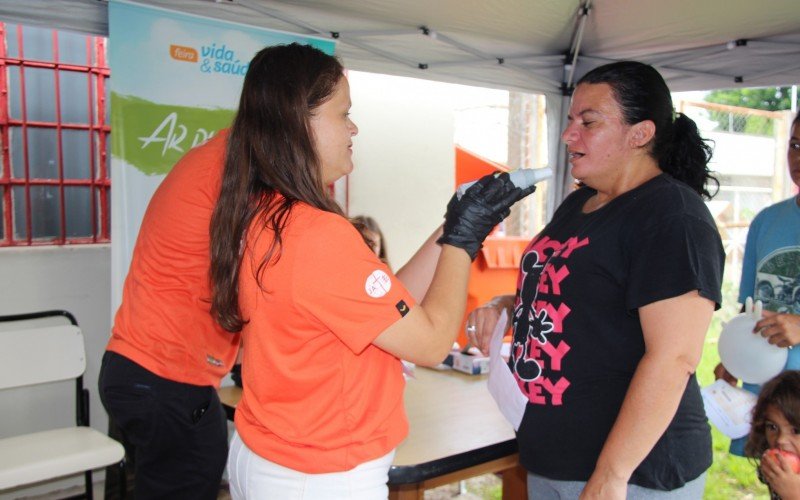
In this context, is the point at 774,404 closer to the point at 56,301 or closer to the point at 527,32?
the point at 527,32

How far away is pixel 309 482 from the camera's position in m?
1.15

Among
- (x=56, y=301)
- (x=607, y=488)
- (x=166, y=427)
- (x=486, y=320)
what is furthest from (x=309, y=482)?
(x=56, y=301)

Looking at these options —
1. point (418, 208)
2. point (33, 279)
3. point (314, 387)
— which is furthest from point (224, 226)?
point (418, 208)

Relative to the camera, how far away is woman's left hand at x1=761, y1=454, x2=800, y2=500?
1.76 meters

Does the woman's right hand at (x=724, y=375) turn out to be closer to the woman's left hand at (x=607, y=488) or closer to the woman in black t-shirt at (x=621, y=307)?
the woman in black t-shirt at (x=621, y=307)

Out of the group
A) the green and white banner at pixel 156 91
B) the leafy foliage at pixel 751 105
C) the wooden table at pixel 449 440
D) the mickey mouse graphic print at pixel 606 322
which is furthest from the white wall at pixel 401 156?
the mickey mouse graphic print at pixel 606 322

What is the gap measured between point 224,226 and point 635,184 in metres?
0.89

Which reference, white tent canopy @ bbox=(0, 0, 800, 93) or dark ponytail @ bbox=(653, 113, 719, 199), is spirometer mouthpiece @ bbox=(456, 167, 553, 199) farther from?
white tent canopy @ bbox=(0, 0, 800, 93)

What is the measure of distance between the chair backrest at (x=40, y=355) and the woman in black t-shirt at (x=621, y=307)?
2.31 metres

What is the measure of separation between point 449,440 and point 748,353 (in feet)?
3.56

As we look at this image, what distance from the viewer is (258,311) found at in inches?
44.5

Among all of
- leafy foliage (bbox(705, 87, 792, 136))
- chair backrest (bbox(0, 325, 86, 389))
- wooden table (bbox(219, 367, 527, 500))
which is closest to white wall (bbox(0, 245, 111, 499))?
chair backrest (bbox(0, 325, 86, 389))

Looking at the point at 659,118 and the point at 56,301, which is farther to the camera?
the point at 56,301

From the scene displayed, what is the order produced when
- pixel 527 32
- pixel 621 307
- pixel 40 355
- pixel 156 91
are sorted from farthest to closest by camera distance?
pixel 527 32
pixel 40 355
pixel 156 91
pixel 621 307
